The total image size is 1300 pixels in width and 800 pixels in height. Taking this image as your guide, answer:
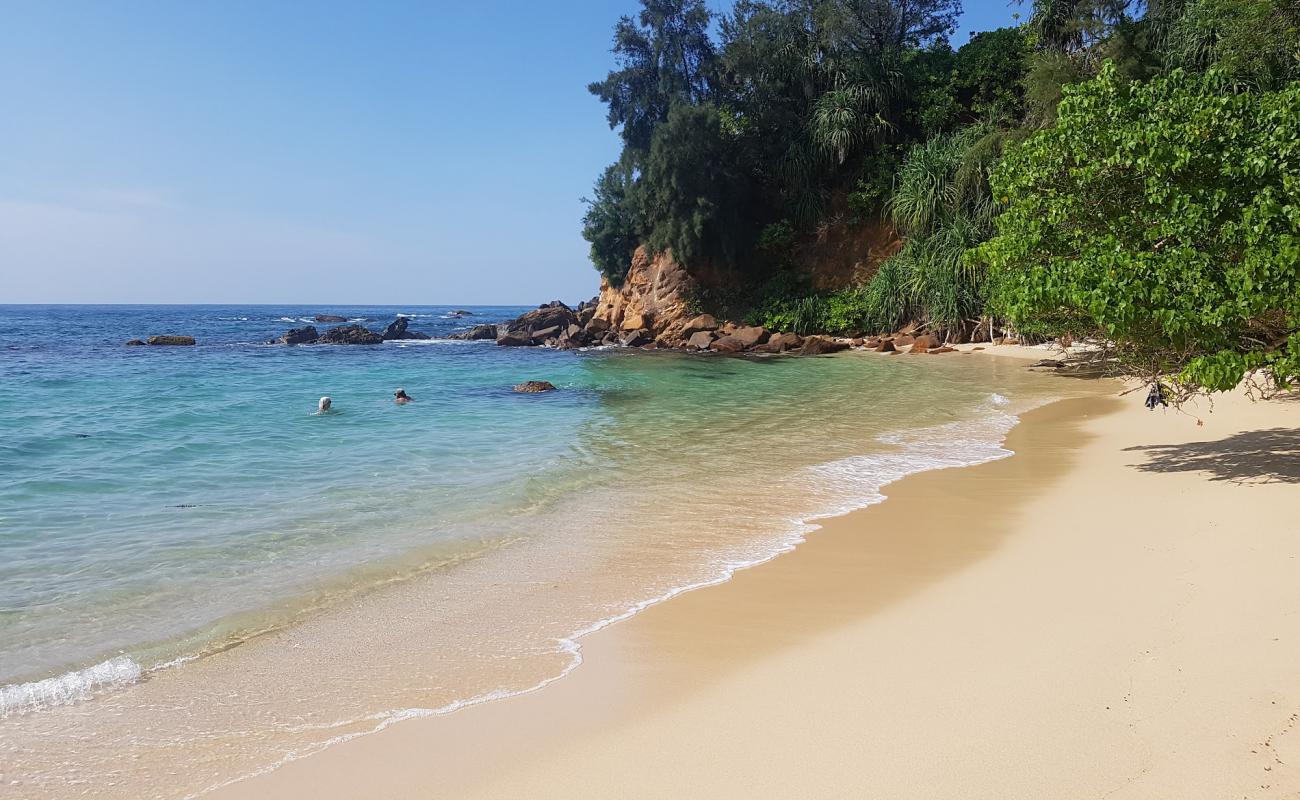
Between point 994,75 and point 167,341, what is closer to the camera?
point 994,75

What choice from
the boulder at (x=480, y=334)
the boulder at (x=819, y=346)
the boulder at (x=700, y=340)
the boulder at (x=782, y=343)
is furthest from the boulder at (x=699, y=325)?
the boulder at (x=480, y=334)

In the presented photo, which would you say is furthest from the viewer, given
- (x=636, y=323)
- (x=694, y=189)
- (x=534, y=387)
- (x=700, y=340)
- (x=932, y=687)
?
(x=636, y=323)

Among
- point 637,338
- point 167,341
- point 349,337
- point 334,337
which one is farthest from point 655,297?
point 167,341

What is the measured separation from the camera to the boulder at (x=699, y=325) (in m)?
32.8

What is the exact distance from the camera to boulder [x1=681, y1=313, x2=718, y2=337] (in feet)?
108

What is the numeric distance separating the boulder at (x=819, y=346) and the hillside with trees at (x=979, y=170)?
3220mm

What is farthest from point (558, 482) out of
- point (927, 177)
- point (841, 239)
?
point (841, 239)

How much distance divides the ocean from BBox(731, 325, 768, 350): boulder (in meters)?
12.4

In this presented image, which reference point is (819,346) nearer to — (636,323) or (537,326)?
(636,323)

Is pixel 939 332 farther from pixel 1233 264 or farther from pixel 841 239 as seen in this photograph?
pixel 1233 264

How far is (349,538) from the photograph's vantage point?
7.12m

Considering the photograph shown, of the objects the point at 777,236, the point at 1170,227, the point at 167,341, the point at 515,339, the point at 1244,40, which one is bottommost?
the point at 167,341

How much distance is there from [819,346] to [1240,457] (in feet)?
65.5

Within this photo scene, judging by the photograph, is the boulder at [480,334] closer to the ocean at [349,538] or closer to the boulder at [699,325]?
the boulder at [699,325]
